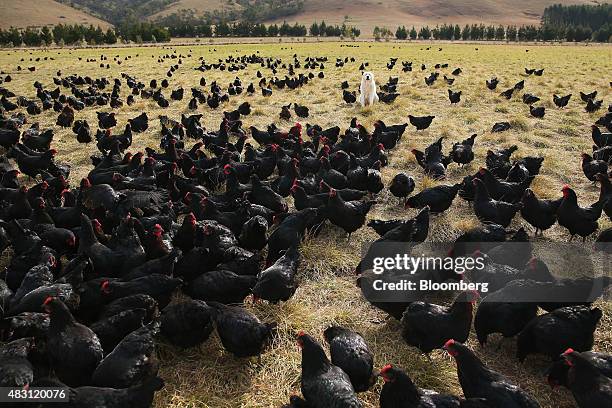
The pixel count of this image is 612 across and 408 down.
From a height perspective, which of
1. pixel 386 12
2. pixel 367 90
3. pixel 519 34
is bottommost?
pixel 367 90

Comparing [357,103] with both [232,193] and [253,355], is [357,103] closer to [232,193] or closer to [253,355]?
[232,193]

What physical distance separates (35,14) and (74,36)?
288 feet

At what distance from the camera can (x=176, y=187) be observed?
8891 millimetres

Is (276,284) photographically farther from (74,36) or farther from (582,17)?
(582,17)

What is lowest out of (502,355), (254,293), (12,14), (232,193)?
(502,355)

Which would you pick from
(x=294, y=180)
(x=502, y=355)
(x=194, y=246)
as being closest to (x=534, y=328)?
(x=502, y=355)

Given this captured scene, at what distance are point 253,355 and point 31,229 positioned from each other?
4675mm

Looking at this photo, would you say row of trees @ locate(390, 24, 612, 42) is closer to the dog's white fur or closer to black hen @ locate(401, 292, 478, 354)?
the dog's white fur

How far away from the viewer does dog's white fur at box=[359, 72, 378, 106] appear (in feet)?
58.3

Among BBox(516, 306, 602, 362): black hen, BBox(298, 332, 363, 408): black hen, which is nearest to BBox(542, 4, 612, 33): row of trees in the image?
BBox(516, 306, 602, 362): black hen

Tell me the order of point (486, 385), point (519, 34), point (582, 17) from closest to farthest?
point (486, 385)
point (519, 34)
point (582, 17)

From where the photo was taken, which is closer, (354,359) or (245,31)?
(354,359)

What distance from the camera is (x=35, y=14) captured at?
428ft

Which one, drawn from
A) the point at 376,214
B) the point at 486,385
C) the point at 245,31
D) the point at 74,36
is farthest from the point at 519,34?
the point at 486,385
